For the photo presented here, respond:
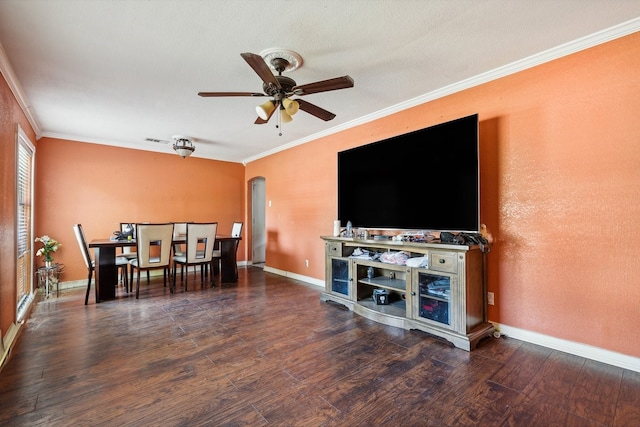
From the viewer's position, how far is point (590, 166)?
7.43 ft

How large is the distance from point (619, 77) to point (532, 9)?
92 cm

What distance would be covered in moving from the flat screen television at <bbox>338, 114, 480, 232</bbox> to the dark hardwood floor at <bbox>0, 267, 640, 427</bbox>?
3.78ft

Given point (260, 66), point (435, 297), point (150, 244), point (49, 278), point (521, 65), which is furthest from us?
point (49, 278)

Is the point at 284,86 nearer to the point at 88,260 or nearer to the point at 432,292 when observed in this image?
the point at 432,292

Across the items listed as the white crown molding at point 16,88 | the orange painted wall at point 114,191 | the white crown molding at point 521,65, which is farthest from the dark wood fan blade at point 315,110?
the orange painted wall at point 114,191

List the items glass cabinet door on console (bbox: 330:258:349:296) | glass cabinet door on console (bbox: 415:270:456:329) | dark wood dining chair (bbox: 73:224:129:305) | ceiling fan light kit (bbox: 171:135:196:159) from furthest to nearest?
ceiling fan light kit (bbox: 171:135:196:159)
dark wood dining chair (bbox: 73:224:129:305)
glass cabinet door on console (bbox: 330:258:349:296)
glass cabinet door on console (bbox: 415:270:456:329)

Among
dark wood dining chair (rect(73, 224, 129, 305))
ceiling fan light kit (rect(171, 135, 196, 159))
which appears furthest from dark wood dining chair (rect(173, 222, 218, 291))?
ceiling fan light kit (rect(171, 135, 196, 159))

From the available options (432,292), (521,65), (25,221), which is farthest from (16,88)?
(521,65)

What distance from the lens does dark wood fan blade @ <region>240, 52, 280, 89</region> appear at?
1853 millimetres

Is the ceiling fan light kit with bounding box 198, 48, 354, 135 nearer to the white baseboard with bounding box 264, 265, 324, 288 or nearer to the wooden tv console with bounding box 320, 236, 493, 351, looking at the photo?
the wooden tv console with bounding box 320, 236, 493, 351

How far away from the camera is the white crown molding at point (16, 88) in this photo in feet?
7.97

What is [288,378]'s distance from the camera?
2.05 m

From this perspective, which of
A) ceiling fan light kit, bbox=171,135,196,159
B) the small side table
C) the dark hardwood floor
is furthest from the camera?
ceiling fan light kit, bbox=171,135,196,159

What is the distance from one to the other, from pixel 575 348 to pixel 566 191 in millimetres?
1264
